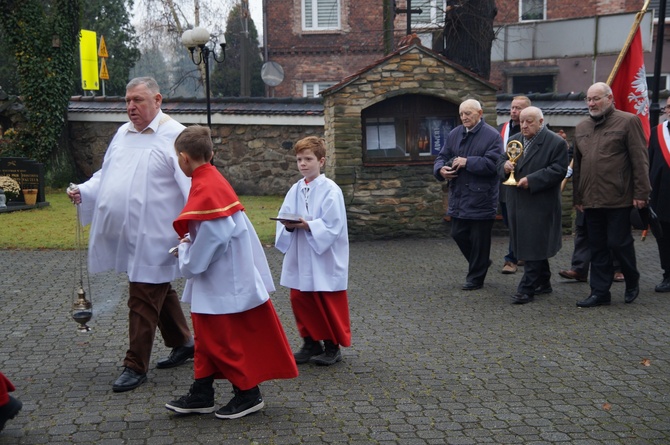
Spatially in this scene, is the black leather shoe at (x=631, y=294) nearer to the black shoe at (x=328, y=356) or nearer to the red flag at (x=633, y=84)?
the red flag at (x=633, y=84)

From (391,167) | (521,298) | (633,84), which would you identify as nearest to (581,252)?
(521,298)

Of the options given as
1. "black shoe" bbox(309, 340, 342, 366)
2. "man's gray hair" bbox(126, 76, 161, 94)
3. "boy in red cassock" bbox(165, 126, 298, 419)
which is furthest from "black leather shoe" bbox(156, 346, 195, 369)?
"man's gray hair" bbox(126, 76, 161, 94)

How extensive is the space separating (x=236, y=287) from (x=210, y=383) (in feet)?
2.04

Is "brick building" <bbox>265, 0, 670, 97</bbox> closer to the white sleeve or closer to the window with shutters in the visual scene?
the window with shutters

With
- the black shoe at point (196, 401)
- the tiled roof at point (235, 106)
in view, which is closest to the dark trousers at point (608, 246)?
the black shoe at point (196, 401)

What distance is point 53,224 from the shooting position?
14906 mm

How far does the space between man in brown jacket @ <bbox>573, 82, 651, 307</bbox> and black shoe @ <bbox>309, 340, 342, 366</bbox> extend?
2.99m

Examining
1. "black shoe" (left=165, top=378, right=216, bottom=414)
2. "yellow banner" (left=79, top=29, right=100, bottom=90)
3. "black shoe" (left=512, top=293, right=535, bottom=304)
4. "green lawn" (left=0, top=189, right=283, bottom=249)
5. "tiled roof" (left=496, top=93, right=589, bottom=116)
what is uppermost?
"yellow banner" (left=79, top=29, right=100, bottom=90)

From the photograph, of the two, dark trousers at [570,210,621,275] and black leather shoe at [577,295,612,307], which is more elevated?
dark trousers at [570,210,621,275]

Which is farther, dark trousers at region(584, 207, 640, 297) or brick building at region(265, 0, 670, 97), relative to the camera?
brick building at region(265, 0, 670, 97)

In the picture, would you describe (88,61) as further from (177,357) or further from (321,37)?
(177,357)

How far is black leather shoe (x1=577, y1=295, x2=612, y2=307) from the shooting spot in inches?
315

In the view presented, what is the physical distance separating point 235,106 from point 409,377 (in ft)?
49.2

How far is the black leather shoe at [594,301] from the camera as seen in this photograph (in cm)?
800
